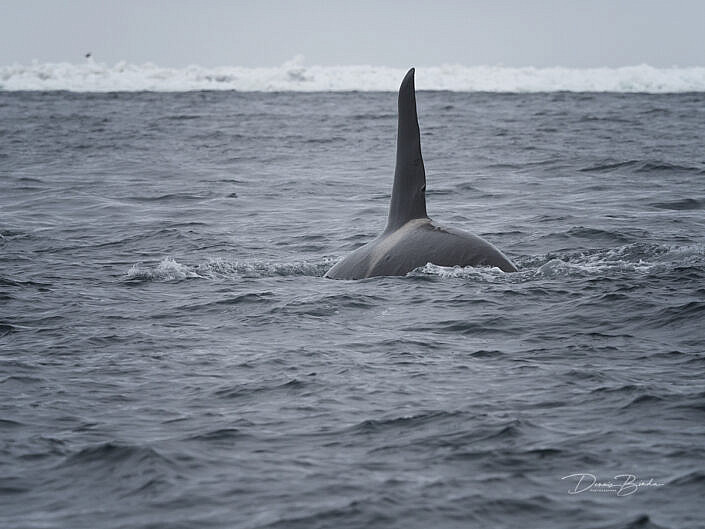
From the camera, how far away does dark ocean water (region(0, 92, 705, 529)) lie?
275 inches

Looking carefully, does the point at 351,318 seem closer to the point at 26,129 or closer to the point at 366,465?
the point at 366,465

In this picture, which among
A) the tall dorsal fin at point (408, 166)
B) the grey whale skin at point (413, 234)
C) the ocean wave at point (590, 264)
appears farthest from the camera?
the ocean wave at point (590, 264)

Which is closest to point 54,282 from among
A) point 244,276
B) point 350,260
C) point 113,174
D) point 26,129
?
point 244,276

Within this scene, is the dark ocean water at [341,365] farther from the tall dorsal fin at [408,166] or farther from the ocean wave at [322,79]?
the ocean wave at [322,79]

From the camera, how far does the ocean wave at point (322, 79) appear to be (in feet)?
254

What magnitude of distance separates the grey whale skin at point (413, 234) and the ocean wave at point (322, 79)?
64.8m

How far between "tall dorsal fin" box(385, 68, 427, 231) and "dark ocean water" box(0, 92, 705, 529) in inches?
33.0

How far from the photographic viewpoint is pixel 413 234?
42.4 feet

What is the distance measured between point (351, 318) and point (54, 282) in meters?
4.54

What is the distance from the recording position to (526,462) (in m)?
7.47

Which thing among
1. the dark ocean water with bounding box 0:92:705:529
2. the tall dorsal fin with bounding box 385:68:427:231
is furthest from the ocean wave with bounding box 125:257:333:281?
the tall dorsal fin with bounding box 385:68:427:231
